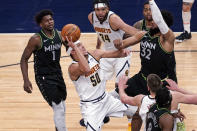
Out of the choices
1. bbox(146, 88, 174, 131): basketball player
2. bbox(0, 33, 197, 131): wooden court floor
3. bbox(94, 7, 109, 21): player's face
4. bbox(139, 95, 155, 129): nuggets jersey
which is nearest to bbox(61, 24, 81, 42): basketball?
bbox(139, 95, 155, 129): nuggets jersey

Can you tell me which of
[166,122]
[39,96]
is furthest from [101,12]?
[166,122]

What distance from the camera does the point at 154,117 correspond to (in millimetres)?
5516

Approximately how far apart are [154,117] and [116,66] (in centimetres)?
308

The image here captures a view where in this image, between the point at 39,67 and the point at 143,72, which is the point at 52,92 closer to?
the point at 39,67

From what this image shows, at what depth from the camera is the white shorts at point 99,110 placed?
259 inches

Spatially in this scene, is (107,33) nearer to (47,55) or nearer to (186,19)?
(47,55)

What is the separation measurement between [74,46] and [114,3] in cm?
956

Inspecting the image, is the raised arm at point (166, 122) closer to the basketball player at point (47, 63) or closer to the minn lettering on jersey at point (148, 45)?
the minn lettering on jersey at point (148, 45)

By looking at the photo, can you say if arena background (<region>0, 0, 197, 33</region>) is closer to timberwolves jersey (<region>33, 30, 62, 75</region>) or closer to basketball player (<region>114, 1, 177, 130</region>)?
timberwolves jersey (<region>33, 30, 62, 75</region>)

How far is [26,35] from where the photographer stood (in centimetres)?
1416

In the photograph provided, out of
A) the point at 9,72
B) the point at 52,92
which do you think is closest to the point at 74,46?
the point at 52,92

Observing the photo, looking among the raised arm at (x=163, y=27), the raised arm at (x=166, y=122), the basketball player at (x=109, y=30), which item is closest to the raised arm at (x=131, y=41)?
the raised arm at (x=163, y=27)

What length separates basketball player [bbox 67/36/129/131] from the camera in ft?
21.4

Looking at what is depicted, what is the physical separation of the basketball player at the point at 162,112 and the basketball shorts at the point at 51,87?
7.16ft
